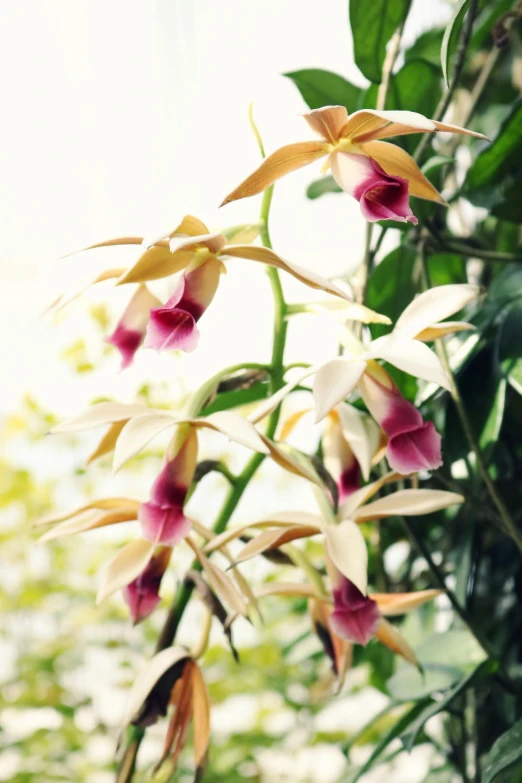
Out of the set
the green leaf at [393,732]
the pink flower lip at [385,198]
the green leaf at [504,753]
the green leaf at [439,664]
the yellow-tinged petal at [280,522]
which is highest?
the pink flower lip at [385,198]

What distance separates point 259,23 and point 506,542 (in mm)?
1277

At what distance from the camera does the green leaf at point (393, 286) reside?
1.83 ft

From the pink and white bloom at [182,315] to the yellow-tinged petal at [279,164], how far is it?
0.17 ft

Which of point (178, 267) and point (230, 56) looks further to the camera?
point (230, 56)

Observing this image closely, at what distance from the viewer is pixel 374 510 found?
0.41 m

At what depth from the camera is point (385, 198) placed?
328 mm

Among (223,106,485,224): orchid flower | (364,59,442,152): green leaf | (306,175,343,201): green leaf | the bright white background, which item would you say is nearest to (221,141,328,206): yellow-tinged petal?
(223,106,485,224): orchid flower

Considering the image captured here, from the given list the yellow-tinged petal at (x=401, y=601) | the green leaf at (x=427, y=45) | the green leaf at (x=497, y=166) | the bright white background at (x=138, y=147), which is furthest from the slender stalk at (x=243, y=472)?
the bright white background at (x=138, y=147)

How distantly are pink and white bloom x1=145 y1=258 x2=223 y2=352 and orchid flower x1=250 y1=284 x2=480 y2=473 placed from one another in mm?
53

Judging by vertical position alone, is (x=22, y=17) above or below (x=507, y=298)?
above

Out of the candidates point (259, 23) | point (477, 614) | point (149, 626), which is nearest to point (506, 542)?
point (477, 614)

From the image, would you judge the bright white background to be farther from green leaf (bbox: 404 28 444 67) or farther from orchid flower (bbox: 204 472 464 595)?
orchid flower (bbox: 204 472 464 595)

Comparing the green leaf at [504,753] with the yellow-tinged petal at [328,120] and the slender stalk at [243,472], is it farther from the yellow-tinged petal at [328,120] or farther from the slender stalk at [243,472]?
the yellow-tinged petal at [328,120]

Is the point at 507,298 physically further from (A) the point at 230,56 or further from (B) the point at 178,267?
(A) the point at 230,56
